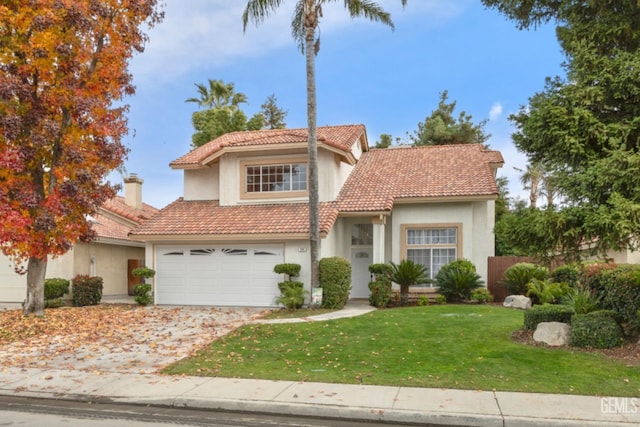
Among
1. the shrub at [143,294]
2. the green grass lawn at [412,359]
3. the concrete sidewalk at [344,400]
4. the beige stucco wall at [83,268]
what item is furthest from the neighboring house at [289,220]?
the concrete sidewalk at [344,400]

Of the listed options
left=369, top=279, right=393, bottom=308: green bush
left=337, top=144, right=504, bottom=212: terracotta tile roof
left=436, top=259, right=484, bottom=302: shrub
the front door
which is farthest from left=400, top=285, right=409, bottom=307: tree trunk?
left=337, top=144, right=504, bottom=212: terracotta tile roof

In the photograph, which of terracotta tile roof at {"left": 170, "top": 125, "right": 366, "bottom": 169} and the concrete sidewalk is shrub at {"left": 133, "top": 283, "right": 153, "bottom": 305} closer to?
terracotta tile roof at {"left": 170, "top": 125, "right": 366, "bottom": 169}

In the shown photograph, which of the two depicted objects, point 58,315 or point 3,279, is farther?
point 3,279

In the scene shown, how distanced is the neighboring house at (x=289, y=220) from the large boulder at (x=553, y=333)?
25.6ft

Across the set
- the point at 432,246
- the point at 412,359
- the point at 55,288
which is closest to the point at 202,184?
the point at 55,288

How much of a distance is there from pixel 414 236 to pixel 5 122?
13.5 metres

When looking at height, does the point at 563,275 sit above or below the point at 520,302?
above

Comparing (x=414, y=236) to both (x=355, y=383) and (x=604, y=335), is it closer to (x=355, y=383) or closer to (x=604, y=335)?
(x=604, y=335)

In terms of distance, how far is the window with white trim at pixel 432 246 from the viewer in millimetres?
18344

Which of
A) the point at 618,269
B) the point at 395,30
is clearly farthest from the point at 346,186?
the point at 618,269

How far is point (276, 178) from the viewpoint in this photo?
18.6 m

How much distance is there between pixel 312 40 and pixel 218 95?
2634 cm

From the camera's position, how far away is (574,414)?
6059 mm

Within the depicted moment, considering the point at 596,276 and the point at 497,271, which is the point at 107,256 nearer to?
the point at 497,271
